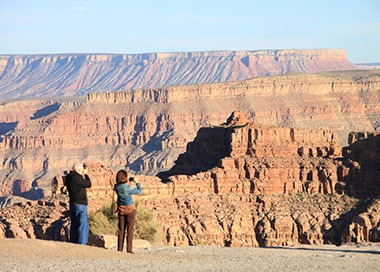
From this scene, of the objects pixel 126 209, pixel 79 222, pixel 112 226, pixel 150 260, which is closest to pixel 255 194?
pixel 112 226

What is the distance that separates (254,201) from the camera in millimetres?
80125

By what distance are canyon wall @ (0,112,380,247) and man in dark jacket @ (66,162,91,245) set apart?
2974cm

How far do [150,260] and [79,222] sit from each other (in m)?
3.02

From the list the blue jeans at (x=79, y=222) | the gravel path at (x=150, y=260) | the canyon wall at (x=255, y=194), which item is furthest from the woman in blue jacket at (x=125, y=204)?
the canyon wall at (x=255, y=194)

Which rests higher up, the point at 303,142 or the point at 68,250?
the point at 303,142

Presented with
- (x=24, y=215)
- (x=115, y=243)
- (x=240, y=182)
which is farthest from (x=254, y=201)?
(x=115, y=243)

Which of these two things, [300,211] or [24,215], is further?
[300,211]

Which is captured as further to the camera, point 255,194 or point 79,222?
point 255,194

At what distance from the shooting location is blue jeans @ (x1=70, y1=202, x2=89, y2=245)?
3203 centimetres

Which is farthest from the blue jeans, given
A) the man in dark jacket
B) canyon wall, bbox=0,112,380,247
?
canyon wall, bbox=0,112,380,247

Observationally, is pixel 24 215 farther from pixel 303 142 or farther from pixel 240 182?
pixel 303 142

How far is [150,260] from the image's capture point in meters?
30.2

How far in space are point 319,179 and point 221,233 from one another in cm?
1281

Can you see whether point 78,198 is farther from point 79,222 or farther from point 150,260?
point 150,260
